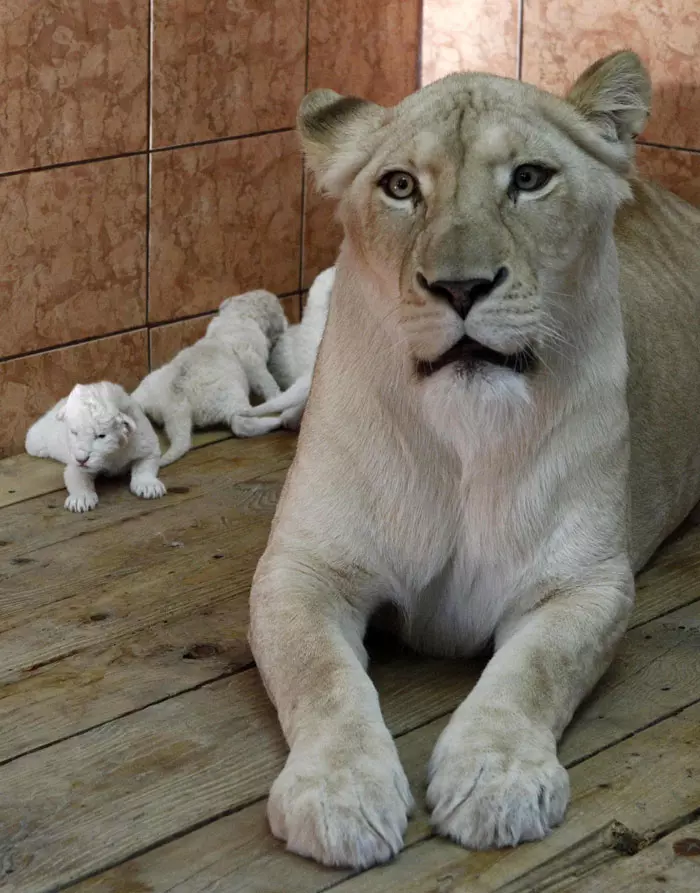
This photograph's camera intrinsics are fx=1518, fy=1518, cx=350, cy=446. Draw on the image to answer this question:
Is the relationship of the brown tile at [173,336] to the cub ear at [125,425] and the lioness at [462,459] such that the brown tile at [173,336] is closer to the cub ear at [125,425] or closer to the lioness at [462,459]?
the cub ear at [125,425]

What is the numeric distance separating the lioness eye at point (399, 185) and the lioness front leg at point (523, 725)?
642 millimetres

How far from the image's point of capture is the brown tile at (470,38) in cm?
397

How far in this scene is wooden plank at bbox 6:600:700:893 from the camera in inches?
75.0

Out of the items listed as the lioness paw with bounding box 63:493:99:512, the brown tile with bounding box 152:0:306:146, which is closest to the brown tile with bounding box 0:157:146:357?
the brown tile with bounding box 152:0:306:146

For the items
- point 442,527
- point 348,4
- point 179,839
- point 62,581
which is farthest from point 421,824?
point 348,4

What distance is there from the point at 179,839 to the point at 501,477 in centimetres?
68

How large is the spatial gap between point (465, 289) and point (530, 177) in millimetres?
239

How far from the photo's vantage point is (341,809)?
184cm

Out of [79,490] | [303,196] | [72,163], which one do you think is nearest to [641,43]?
[303,196]

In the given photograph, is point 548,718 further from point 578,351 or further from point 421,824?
point 578,351

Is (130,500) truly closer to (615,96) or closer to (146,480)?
(146,480)

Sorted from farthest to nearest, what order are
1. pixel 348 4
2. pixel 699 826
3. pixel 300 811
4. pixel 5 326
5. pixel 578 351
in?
pixel 348 4 < pixel 5 326 < pixel 578 351 < pixel 699 826 < pixel 300 811

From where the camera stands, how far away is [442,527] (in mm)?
2252

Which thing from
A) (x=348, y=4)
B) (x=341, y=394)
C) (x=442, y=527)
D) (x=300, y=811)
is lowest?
(x=300, y=811)
